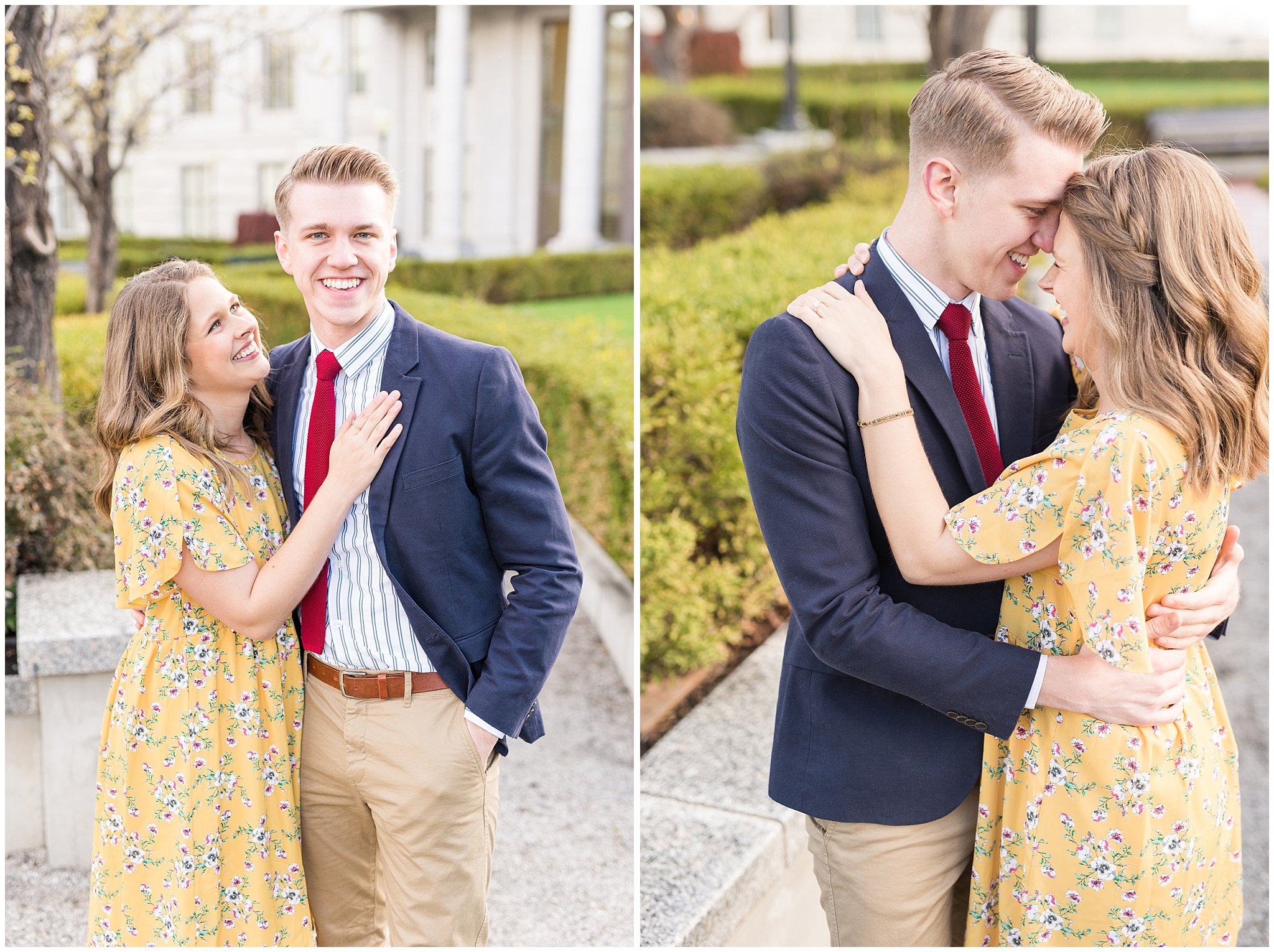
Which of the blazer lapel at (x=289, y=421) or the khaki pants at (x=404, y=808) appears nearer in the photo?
the khaki pants at (x=404, y=808)

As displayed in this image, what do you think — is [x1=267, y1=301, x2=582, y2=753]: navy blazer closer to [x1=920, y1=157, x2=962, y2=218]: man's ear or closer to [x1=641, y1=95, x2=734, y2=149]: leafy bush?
[x1=920, y1=157, x2=962, y2=218]: man's ear

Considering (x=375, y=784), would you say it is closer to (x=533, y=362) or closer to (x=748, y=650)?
(x=748, y=650)

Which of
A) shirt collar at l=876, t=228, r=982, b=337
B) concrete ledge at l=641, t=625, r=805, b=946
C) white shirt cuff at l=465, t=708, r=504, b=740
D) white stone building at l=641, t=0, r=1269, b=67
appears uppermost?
white stone building at l=641, t=0, r=1269, b=67

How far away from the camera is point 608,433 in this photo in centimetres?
545

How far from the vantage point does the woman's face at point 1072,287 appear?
204 centimetres

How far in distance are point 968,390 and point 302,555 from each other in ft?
4.81

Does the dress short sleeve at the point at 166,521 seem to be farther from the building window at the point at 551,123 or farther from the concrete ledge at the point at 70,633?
the building window at the point at 551,123

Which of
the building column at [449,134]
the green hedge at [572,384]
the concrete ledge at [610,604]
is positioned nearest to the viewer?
the concrete ledge at [610,604]

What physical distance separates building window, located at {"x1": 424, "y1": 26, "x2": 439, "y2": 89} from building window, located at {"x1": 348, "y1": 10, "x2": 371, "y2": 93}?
1.30m

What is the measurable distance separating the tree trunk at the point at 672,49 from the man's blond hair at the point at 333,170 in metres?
22.3

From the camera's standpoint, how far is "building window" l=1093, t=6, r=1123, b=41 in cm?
2952

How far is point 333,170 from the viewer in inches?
96.4

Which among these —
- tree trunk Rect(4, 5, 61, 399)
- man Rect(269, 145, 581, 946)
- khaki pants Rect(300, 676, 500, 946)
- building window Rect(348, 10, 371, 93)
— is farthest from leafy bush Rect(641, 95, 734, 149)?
khaki pants Rect(300, 676, 500, 946)

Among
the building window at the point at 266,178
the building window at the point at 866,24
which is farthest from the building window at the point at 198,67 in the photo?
the building window at the point at 866,24
